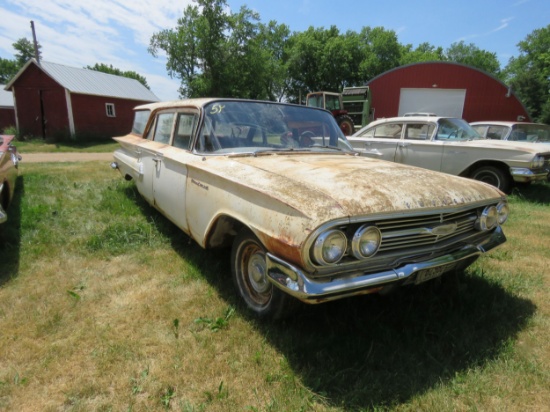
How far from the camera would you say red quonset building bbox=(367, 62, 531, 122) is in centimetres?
1762

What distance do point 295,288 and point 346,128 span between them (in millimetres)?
13696

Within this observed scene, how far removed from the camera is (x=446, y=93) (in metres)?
18.5

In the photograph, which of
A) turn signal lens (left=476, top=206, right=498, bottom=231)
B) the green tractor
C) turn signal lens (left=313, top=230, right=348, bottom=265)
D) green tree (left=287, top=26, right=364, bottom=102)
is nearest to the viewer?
turn signal lens (left=313, top=230, right=348, bottom=265)

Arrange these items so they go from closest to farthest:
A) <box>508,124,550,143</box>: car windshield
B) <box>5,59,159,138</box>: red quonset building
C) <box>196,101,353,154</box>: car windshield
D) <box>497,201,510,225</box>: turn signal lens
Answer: <box>497,201,510,225</box>: turn signal lens → <box>196,101,353,154</box>: car windshield → <box>508,124,550,143</box>: car windshield → <box>5,59,159,138</box>: red quonset building

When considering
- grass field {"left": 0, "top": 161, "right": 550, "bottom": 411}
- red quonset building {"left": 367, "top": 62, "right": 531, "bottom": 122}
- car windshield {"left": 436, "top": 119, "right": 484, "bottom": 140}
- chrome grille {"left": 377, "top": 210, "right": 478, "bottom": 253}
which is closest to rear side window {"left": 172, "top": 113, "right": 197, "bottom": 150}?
grass field {"left": 0, "top": 161, "right": 550, "bottom": 411}

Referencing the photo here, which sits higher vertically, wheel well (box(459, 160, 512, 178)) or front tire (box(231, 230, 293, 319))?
wheel well (box(459, 160, 512, 178))

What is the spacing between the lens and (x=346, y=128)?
1470 cm

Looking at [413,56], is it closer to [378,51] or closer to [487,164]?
[378,51]

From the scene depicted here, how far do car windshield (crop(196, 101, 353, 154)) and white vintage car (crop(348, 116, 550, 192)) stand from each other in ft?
9.03

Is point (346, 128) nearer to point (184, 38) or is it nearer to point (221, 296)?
→ point (221, 296)

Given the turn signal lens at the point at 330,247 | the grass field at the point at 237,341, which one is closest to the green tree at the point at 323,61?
the grass field at the point at 237,341

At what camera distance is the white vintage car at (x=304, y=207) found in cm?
188

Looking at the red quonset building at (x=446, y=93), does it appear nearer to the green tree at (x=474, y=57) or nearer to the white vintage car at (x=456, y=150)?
the white vintage car at (x=456, y=150)

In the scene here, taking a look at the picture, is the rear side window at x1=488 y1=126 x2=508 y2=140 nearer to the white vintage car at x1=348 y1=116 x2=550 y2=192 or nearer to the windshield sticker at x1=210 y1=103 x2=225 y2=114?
the white vintage car at x1=348 y1=116 x2=550 y2=192
